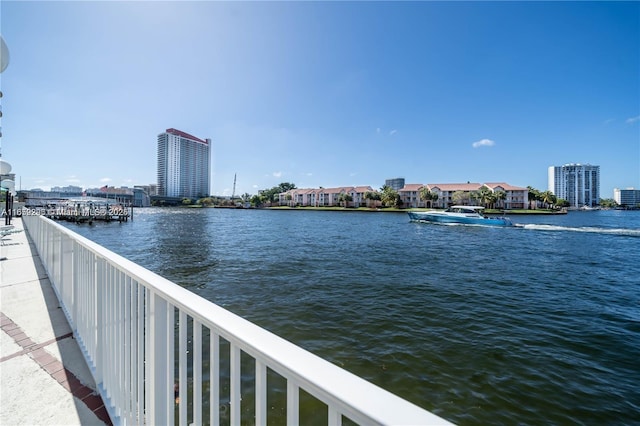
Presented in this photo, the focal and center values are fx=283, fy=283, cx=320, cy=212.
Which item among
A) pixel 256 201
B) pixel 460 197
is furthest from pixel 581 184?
pixel 256 201

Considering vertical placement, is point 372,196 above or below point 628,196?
below

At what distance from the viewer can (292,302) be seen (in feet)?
25.5

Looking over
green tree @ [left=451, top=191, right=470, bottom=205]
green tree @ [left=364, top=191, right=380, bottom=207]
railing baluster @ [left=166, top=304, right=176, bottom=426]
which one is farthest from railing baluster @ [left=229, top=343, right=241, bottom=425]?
green tree @ [left=364, top=191, right=380, bottom=207]

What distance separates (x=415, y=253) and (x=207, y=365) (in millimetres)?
13656

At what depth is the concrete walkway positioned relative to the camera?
2.07 m

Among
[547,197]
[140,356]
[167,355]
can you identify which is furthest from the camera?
[547,197]

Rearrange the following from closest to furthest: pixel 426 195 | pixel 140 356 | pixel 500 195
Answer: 1. pixel 140 356
2. pixel 500 195
3. pixel 426 195

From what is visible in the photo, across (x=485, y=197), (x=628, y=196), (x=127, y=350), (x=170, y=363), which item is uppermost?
(x=628, y=196)

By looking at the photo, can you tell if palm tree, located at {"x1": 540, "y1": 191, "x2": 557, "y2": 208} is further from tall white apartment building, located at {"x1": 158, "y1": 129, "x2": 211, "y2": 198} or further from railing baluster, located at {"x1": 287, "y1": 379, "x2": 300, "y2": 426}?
tall white apartment building, located at {"x1": 158, "y1": 129, "x2": 211, "y2": 198}

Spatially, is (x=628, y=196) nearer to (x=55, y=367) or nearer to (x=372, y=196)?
(x=372, y=196)

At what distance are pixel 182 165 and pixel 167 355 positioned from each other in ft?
509

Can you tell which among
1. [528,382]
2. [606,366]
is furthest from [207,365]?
[606,366]

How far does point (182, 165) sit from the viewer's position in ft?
457

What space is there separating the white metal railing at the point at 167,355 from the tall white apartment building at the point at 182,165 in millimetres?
148360
